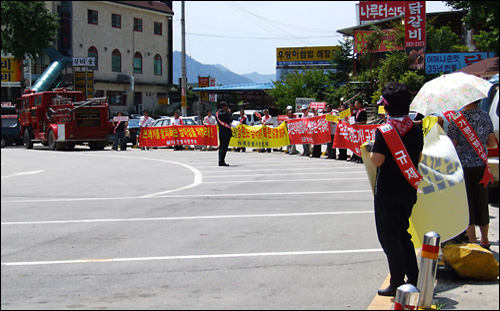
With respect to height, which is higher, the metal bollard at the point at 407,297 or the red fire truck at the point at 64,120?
the red fire truck at the point at 64,120

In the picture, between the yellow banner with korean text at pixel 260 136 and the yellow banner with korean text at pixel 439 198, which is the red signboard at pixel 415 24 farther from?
the yellow banner with korean text at pixel 439 198

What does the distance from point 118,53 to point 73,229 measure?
48.4 meters

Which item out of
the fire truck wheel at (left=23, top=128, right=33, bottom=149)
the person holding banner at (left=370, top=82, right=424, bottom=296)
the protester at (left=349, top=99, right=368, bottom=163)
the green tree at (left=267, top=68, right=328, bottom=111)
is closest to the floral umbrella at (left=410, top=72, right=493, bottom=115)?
the person holding banner at (left=370, top=82, right=424, bottom=296)

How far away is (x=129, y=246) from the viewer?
7.97 metres

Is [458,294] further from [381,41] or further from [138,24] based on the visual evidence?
[138,24]

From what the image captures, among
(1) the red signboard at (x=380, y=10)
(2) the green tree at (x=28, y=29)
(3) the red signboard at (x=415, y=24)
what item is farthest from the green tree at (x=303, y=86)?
(3) the red signboard at (x=415, y=24)

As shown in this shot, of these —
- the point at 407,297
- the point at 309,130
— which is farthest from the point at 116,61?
the point at 407,297

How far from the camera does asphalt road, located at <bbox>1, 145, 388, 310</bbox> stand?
5859 mm

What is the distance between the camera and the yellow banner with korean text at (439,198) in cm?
591

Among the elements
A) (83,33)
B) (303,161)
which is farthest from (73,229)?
(83,33)

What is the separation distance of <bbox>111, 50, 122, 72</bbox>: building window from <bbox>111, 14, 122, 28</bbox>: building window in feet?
7.47

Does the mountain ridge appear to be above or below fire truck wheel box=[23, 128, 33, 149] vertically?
above

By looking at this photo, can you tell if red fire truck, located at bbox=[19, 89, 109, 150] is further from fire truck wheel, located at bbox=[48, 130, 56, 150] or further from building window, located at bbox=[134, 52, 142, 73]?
building window, located at bbox=[134, 52, 142, 73]

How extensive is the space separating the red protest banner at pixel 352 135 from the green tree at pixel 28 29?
26.8 meters
